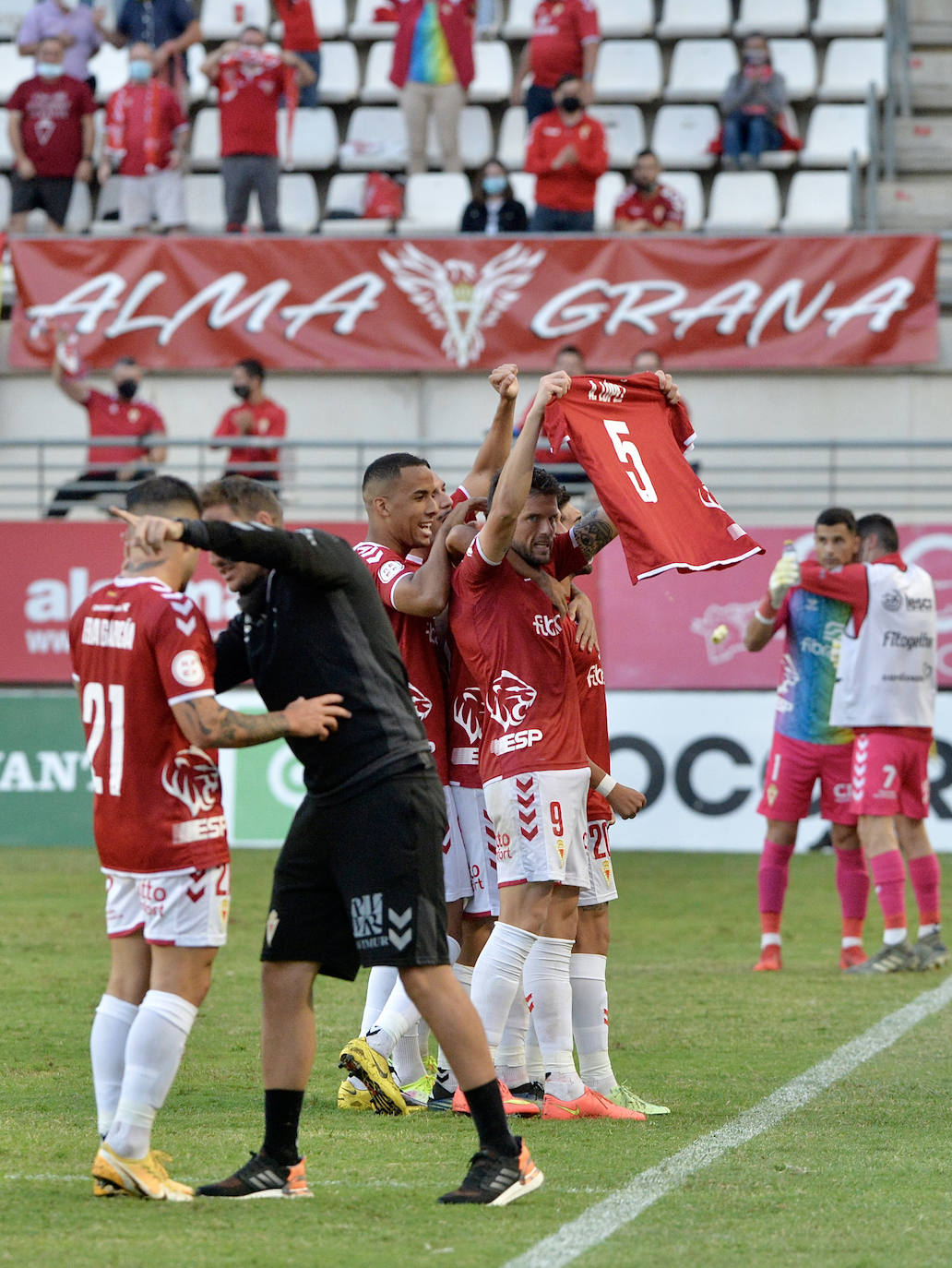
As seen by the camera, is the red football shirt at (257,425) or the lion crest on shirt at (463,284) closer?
the red football shirt at (257,425)

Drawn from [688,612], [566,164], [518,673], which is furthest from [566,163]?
[518,673]

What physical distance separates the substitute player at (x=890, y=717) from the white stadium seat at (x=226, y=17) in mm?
14536

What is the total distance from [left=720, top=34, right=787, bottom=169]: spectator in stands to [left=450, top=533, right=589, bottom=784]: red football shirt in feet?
51.1

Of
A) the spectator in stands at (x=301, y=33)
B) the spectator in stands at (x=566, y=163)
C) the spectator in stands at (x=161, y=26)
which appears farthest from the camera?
the spectator in stands at (x=161, y=26)

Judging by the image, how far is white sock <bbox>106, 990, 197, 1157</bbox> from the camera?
15.4 ft

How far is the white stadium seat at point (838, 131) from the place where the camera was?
21078 mm

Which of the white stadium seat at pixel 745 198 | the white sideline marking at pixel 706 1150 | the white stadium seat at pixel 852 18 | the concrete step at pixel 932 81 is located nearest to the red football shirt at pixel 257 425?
the white stadium seat at pixel 745 198

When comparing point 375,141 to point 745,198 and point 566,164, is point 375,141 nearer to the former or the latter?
point 566,164

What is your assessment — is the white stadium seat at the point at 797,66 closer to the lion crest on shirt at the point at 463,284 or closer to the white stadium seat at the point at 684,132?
the white stadium seat at the point at 684,132

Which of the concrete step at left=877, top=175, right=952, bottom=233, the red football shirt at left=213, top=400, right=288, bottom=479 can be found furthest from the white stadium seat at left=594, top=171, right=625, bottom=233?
the red football shirt at left=213, top=400, right=288, bottom=479

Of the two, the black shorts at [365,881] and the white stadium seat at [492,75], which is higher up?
the white stadium seat at [492,75]

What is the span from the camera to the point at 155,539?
178 inches

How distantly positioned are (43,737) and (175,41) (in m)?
8.46

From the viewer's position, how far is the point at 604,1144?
18.5 ft
